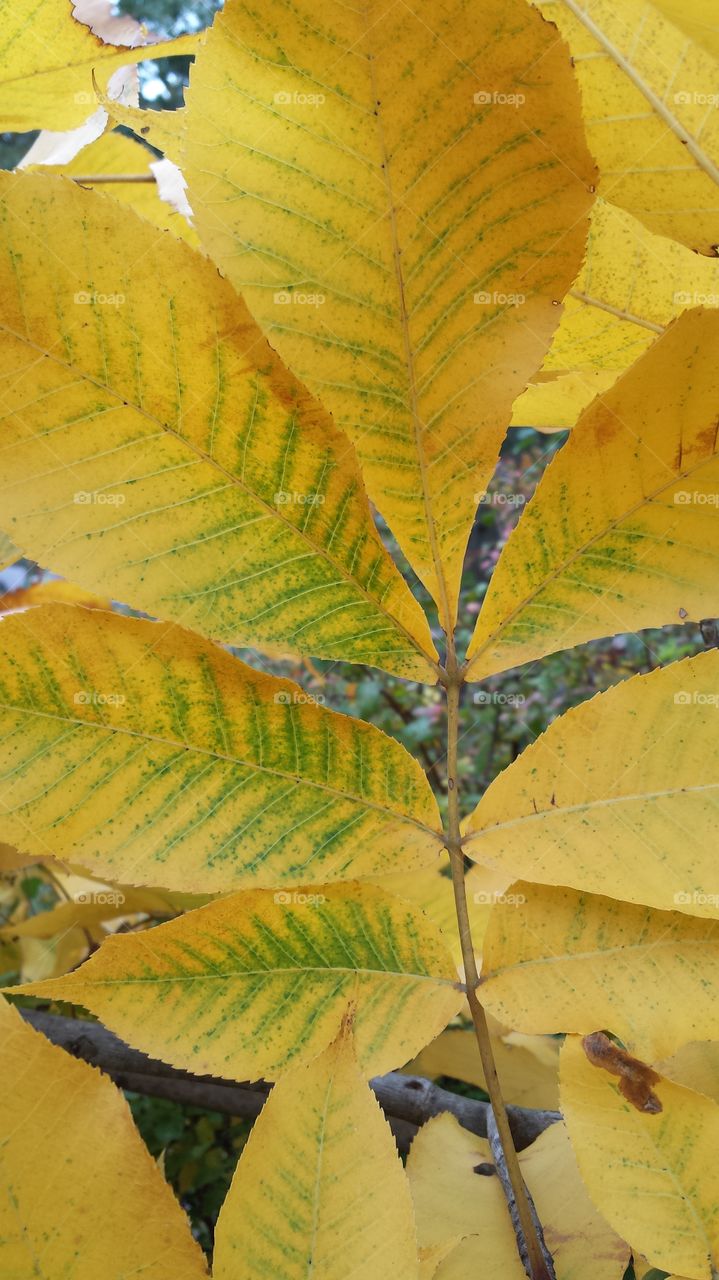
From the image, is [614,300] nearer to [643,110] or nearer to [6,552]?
[643,110]

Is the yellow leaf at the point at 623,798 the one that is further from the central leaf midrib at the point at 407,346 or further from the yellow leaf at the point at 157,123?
the yellow leaf at the point at 157,123

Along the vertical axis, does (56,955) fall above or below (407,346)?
below

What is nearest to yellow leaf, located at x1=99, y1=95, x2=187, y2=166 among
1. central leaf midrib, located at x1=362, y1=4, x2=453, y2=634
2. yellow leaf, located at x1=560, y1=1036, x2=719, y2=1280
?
central leaf midrib, located at x1=362, y1=4, x2=453, y2=634

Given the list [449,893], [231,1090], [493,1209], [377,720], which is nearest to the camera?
[493,1209]

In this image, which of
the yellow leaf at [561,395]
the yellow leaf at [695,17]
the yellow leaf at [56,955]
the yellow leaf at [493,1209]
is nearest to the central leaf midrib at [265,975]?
the yellow leaf at [493,1209]

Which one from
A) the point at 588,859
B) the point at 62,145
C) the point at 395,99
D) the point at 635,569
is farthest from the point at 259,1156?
the point at 62,145

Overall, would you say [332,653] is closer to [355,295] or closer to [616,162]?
[355,295]

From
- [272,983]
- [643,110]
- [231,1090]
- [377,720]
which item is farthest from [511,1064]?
[377,720]
